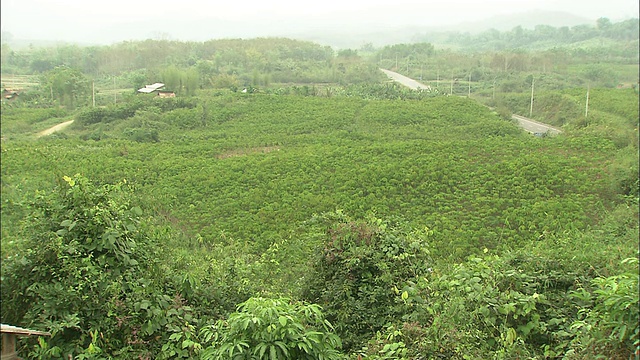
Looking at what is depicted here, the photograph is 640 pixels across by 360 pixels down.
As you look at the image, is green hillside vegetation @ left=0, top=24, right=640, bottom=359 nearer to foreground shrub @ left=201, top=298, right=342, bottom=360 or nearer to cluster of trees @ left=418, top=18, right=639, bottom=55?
foreground shrub @ left=201, top=298, right=342, bottom=360

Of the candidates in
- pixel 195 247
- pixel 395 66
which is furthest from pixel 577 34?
pixel 195 247

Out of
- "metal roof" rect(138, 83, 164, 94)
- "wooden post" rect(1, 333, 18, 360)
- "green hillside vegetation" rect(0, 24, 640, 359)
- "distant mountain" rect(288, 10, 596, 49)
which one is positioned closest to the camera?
"wooden post" rect(1, 333, 18, 360)

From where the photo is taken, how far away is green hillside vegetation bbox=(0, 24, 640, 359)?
375 cm

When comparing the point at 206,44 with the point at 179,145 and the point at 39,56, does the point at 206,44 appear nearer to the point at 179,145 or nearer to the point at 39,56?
the point at 39,56

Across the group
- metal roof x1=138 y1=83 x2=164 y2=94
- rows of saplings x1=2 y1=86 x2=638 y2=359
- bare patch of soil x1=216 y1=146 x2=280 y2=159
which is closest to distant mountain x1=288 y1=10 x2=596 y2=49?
metal roof x1=138 y1=83 x2=164 y2=94

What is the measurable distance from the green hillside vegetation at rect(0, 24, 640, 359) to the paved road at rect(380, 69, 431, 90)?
8.03ft

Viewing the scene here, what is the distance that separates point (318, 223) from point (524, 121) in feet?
66.0

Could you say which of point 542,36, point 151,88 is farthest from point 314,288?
point 542,36

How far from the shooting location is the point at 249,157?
1582 cm

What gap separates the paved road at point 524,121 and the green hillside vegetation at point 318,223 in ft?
2.86

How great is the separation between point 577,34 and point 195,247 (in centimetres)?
4896

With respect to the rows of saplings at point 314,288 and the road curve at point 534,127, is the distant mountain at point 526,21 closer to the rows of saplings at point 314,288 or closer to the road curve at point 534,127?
the road curve at point 534,127

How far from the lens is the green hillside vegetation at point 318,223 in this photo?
3.75m

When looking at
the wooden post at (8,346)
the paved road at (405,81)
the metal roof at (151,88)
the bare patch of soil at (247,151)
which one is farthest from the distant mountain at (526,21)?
the wooden post at (8,346)
